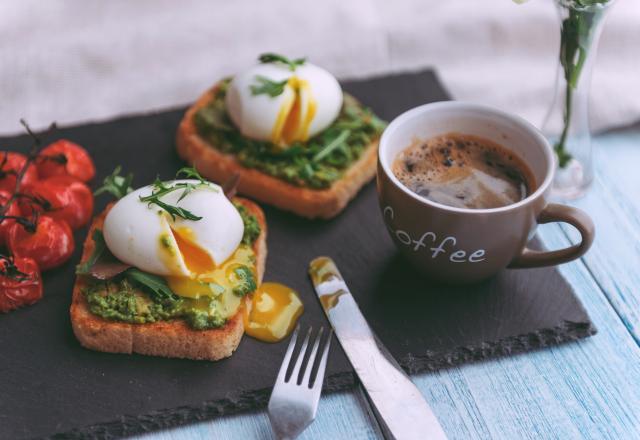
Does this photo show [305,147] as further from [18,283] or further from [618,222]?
[618,222]

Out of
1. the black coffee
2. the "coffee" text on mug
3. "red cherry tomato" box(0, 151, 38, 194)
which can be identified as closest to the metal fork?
the "coffee" text on mug

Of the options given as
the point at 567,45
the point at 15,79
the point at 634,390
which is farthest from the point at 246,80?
the point at 634,390

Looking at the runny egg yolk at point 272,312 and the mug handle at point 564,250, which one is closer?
the mug handle at point 564,250

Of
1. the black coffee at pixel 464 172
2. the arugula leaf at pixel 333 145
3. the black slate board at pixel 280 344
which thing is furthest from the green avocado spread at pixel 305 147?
the black coffee at pixel 464 172

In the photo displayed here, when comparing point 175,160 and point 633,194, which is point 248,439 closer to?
point 175,160

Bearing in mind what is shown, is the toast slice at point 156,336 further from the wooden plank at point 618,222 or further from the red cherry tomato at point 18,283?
the wooden plank at point 618,222

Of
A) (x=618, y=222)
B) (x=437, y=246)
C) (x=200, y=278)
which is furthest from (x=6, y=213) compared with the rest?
(x=618, y=222)

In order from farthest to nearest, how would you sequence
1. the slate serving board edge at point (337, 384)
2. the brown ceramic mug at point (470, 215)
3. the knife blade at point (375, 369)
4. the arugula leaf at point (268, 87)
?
the arugula leaf at point (268, 87), the brown ceramic mug at point (470, 215), the slate serving board edge at point (337, 384), the knife blade at point (375, 369)
